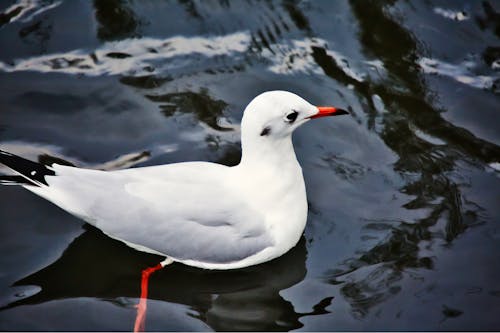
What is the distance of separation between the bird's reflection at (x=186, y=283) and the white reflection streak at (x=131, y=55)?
1.93m

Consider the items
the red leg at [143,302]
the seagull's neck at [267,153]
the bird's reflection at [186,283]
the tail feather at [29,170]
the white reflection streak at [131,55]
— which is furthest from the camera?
the white reflection streak at [131,55]

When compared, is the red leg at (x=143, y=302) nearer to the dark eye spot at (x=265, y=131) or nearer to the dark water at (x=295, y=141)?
A: the dark water at (x=295, y=141)

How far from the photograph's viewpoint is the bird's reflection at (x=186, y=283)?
16.4 feet

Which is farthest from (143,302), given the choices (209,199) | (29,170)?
(29,170)

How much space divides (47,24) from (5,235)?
251 cm

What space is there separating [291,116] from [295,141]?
134 centimetres

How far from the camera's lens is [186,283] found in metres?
5.23

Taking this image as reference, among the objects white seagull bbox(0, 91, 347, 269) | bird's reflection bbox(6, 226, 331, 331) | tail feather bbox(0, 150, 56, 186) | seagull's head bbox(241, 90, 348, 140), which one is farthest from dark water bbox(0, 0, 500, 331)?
seagull's head bbox(241, 90, 348, 140)

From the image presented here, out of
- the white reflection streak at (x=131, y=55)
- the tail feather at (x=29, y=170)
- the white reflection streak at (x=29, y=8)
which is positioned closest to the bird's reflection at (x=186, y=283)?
the tail feather at (x=29, y=170)

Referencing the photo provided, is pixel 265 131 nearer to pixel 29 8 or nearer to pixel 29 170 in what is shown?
pixel 29 170

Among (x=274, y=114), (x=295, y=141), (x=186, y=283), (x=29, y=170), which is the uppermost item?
(x=274, y=114)

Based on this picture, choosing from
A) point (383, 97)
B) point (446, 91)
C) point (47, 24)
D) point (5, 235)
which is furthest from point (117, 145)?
point (446, 91)

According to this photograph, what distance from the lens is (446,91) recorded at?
6789 mm

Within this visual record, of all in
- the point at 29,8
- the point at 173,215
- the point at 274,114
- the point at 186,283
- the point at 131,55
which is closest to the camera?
the point at 274,114
